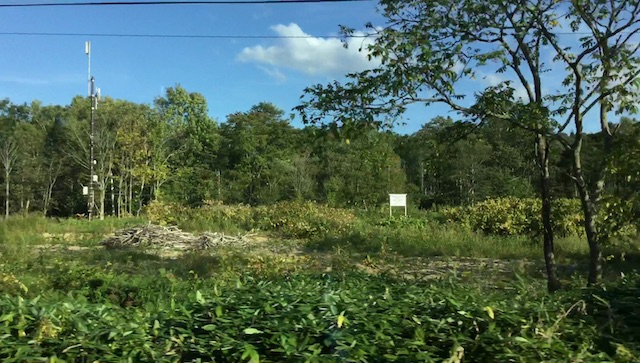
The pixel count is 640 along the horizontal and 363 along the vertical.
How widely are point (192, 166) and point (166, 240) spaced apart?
26.3m

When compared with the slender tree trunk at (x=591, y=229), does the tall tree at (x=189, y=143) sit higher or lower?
higher

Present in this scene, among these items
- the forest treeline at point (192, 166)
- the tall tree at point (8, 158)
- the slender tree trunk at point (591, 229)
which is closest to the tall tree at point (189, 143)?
the forest treeline at point (192, 166)

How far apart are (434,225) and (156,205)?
975 centimetres

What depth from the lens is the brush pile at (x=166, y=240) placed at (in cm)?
1356

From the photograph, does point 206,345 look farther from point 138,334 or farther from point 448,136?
point 448,136

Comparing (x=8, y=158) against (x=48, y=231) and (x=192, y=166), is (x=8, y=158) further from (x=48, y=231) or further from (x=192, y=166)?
(x=48, y=231)

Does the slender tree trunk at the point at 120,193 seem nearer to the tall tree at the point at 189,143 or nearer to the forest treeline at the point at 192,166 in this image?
the forest treeline at the point at 192,166

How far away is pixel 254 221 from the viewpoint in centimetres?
1794

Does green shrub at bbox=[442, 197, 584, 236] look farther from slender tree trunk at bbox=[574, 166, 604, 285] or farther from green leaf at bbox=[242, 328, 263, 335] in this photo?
green leaf at bbox=[242, 328, 263, 335]

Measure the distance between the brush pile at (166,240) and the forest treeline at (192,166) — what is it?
11274 mm

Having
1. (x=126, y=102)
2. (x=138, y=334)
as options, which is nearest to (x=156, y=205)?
(x=138, y=334)

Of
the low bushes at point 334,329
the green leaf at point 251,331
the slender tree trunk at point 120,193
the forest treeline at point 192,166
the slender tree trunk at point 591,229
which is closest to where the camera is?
the low bushes at point 334,329

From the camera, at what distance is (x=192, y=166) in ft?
130

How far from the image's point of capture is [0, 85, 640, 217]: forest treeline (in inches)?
1168
